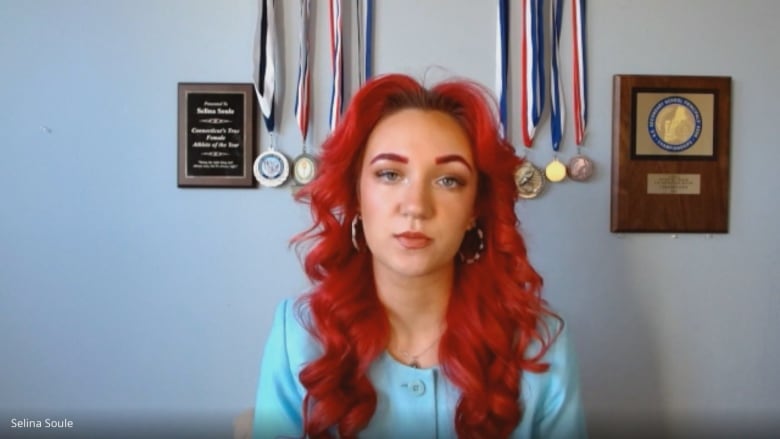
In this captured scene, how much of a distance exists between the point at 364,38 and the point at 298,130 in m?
0.23

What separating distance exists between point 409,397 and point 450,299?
0.50 feet

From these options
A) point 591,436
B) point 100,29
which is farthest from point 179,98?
point 591,436

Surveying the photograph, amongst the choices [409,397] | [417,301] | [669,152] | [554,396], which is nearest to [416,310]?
[417,301]

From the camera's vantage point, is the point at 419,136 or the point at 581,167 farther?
the point at 581,167

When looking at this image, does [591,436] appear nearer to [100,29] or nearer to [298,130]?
[298,130]

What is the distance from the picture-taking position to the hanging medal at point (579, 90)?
3.75ft

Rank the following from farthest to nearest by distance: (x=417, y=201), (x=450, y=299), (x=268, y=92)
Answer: (x=268, y=92)
(x=450, y=299)
(x=417, y=201)

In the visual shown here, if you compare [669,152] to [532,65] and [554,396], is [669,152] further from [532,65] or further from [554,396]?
[554,396]

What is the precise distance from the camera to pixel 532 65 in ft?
3.73

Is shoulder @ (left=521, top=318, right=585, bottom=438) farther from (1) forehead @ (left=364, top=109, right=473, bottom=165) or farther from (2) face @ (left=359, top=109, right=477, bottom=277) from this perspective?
(1) forehead @ (left=364, top=109, right=473, bottom=165)

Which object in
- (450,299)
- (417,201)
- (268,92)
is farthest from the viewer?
(268,92)

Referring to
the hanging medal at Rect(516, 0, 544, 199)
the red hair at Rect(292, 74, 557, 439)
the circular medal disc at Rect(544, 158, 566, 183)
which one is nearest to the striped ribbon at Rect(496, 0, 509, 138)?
the hanging medal at Rect(516, 0, 544, 199)

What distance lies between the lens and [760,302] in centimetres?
119

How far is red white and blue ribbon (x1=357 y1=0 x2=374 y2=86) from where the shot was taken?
1.14 metres
